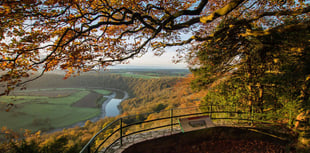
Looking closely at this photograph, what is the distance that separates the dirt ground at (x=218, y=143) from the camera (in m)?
4.78

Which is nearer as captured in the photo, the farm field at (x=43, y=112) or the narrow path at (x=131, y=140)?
the narrow path at (x=131, y=140)

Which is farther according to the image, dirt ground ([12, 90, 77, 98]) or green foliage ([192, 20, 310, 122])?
dirt ground ([12, 90, 77, 98])

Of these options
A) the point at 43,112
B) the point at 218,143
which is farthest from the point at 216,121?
the point at 43,112

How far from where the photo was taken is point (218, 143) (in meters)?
5.35

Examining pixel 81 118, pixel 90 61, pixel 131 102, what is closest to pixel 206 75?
pixel 90 61

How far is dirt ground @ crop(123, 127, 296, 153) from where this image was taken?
188 inches

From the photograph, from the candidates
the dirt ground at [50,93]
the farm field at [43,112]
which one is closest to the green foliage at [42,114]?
the farm field at [43,112]

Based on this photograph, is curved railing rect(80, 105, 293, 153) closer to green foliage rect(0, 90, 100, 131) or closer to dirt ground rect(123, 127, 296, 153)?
dirt ground rect(123, 127, 296, 153)

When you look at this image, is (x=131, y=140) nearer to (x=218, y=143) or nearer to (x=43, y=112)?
(x=218, y=143)

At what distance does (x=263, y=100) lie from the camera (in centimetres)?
691

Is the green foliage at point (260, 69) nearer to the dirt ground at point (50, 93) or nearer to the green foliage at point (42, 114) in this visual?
the green foliage at point (42, 114)

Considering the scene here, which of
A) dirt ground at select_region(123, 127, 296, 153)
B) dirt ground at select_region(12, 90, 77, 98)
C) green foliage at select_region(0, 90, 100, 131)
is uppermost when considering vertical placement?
dirt ground at select_region(123, 127, 296, 153)

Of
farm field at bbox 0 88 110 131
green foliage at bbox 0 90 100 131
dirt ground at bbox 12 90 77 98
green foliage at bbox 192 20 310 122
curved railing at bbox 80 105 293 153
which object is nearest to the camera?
curved railing at bbox 80 105 293 153

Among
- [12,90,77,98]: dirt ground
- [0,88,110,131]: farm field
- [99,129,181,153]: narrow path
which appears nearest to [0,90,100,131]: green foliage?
[0,88,110,131]: farm field
